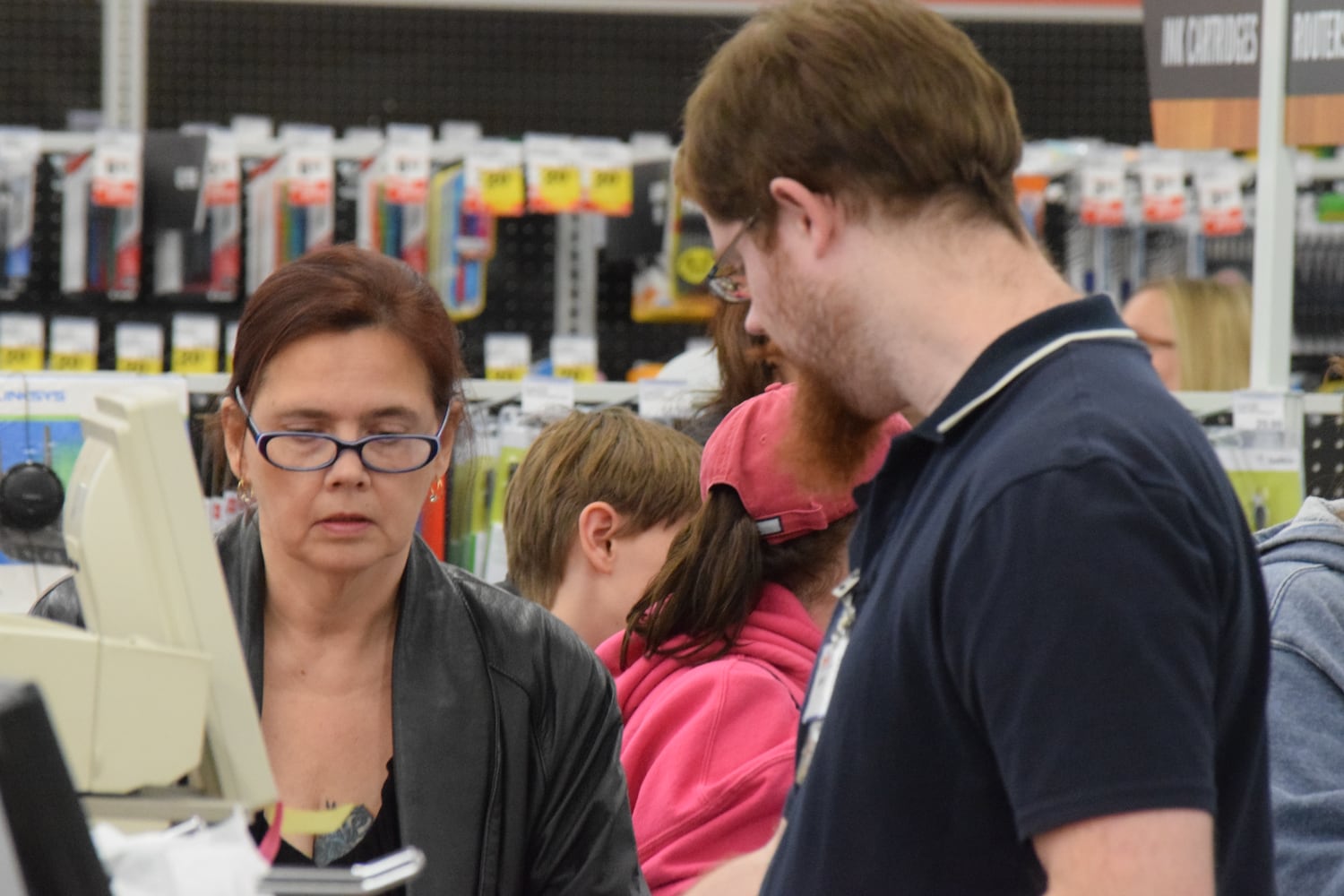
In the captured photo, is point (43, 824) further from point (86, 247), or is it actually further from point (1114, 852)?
point (86, 247)

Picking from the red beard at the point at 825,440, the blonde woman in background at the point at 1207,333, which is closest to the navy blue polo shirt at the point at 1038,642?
the red beard at the point at 825,440

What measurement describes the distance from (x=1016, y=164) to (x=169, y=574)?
2.17 feet

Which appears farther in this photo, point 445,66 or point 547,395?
point 445,66

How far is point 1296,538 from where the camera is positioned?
6.10ft

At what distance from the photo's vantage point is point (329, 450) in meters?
1.82

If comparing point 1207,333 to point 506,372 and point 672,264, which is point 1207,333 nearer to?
point 672,264

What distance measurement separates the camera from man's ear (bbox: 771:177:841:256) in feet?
3.94

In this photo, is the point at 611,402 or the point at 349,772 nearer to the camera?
the point at 349,772

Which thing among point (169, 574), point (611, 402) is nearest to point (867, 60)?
point (169, 574)

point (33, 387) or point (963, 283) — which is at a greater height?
point (963, 283)

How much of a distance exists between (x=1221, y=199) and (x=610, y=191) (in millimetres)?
2011

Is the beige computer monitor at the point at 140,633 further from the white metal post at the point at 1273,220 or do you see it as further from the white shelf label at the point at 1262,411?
the white metal post at the point at 1273,220

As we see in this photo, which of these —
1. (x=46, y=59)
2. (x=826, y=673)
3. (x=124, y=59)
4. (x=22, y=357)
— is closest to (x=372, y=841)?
(x=826, y=673)

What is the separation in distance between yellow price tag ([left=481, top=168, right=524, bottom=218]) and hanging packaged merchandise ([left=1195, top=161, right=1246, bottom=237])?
2.22 metres
